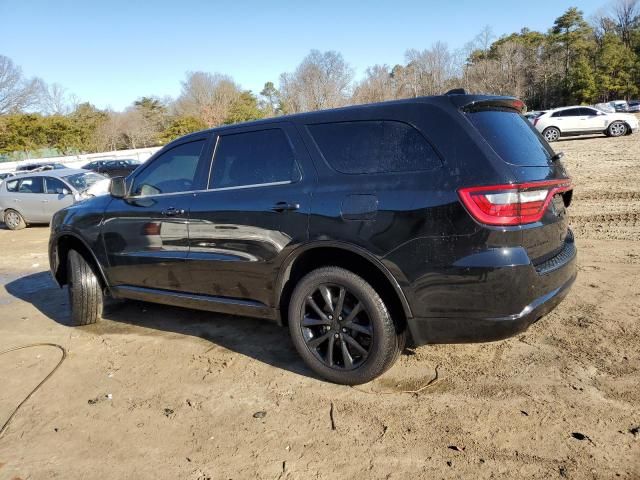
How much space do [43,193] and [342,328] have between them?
12.0m

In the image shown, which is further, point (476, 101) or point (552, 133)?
point (552, 133)

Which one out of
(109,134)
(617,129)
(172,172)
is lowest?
(172,172)

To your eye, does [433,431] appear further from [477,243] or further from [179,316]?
[179,316]

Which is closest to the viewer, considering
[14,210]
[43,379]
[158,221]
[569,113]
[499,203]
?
[499,203]

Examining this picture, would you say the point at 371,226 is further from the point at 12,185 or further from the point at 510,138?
the point at 12,185

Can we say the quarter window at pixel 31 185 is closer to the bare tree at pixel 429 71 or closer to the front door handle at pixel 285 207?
the front door handle at pixel 285 207

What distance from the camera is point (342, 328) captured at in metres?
3.17

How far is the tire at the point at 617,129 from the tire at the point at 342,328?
22.1 metres

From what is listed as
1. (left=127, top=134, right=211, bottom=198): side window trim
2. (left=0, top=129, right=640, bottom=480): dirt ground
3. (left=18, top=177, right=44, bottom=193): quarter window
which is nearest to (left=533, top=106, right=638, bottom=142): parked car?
(left=18, top=177, right=44, bottom=193): quarter window

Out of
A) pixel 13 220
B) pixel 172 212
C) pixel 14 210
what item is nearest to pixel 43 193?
pixel 14 210

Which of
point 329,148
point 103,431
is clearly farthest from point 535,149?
point 103,431

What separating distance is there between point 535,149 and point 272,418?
240 cm

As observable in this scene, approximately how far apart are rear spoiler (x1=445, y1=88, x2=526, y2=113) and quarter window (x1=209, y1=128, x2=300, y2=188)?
3.67ft

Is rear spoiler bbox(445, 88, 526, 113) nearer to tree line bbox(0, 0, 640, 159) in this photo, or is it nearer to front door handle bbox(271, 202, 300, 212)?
front door handle bbox(271, 202, 300, 212)
